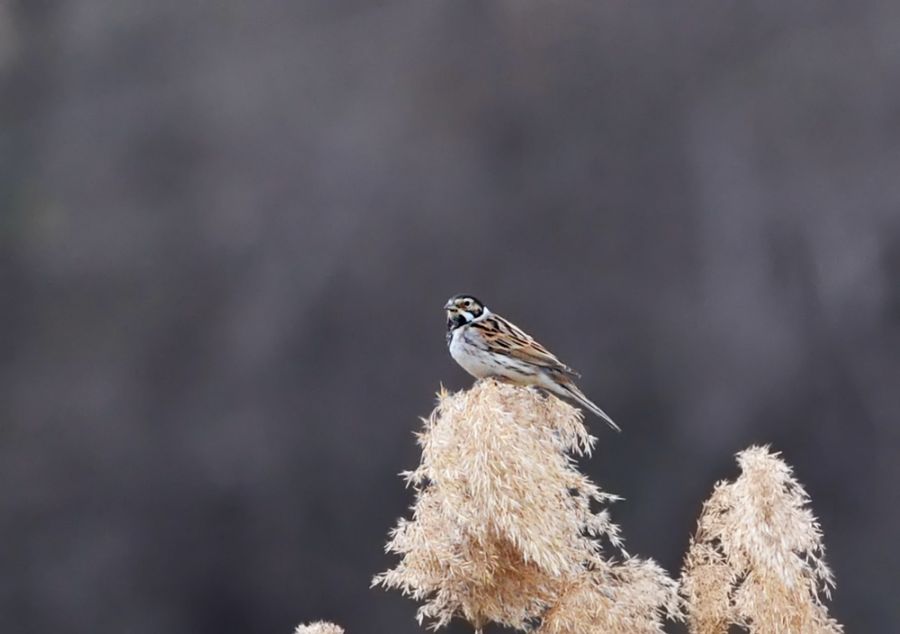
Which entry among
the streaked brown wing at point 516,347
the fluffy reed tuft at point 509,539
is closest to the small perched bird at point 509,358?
the streaked brown wing at point 516,347

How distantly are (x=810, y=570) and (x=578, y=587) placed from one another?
50cm

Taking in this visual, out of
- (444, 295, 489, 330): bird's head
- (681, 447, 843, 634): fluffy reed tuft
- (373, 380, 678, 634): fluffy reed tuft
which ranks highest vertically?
(444, 295, 489, 330): bird's head

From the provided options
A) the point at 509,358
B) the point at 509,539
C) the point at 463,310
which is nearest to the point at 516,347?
the point at 509,358

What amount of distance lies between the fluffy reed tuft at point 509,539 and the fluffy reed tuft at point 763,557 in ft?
0.45

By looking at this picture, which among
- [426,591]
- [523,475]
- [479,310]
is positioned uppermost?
[479,310]

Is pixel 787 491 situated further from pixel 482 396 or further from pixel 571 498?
pixel 482 396

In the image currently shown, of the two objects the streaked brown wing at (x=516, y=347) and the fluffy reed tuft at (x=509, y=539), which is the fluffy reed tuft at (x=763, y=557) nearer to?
the fluffy reed tuft at (x=509, y=539)

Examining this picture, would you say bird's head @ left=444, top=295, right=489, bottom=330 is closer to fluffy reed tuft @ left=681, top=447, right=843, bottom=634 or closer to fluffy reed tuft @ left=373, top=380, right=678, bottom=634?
fluffy reed tuft @ left=373, top=380, right=678, bottom=634

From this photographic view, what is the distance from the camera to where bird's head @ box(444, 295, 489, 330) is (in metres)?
3.49

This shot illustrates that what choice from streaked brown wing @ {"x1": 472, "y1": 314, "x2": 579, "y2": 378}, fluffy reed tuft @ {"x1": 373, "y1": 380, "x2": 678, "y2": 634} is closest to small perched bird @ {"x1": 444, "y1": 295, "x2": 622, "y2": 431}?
streaked brown wing @ {"x1": 472, "y1": 314, "x2": 579, "y2": 378}

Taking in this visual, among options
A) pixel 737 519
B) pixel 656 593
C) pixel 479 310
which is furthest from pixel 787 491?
pixel 479 310

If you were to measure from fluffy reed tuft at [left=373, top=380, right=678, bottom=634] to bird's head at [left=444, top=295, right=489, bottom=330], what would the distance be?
39.8 inches

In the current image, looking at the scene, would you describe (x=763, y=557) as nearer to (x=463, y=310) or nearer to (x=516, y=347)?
(x=516, y=347)

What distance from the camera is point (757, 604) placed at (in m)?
2.35
